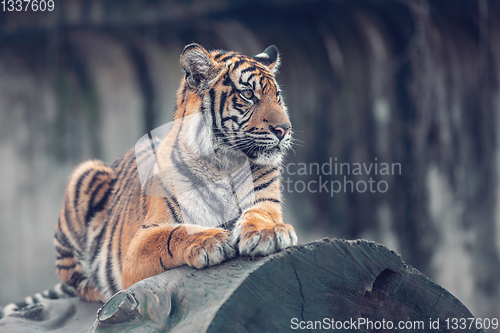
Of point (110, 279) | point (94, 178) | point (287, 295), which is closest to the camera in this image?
point (287, 295)

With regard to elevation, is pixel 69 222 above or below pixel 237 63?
below

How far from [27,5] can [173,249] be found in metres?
3.72

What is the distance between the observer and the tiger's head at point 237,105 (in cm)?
251

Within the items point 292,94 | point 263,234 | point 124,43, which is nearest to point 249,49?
point 292,94

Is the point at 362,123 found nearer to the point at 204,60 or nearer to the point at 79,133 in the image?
the point at 79,133

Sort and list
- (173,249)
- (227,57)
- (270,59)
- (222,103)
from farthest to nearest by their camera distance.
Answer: (270,59)
(227,57)
(222,103)
(173,249)

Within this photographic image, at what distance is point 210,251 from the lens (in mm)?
2021

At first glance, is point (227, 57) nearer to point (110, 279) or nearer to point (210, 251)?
point (210, 251)

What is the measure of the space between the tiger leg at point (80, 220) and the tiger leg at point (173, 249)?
2.93 ft

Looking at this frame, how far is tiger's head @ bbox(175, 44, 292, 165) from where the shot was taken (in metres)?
2.51

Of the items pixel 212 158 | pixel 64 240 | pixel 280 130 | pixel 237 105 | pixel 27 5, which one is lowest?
pixel 64 240

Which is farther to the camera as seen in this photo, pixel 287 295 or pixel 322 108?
pixel 322 108

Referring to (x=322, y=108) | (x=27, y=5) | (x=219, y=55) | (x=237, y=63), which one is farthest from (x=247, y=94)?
(x=27, y=5)

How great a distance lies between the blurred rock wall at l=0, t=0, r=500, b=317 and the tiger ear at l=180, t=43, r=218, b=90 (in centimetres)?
261
